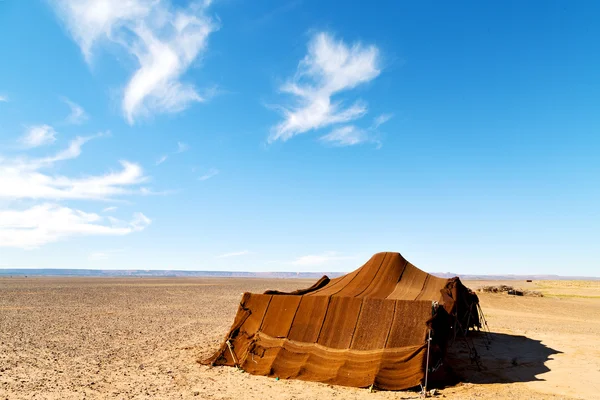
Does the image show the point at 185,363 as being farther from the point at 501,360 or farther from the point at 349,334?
the point at 501,360

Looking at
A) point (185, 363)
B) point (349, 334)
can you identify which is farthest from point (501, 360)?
point (185, 363)

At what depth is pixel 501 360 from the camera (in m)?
15.8

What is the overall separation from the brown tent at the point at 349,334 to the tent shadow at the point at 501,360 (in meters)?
1.42

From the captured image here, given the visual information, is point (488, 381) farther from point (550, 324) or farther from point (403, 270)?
point (550, 324)

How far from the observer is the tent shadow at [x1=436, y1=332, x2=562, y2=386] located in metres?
13.3

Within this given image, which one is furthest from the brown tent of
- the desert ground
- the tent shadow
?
the tent shadow

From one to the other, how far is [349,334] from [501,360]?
6735mm

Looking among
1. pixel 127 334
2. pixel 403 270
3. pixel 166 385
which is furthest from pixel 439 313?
pixel 127 334

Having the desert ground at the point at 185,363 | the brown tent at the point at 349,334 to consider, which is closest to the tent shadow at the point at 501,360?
the desert ground at the point at 185,363

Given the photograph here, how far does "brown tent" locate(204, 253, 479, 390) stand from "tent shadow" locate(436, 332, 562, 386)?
55.9 inches

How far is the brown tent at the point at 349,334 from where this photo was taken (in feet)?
39.5

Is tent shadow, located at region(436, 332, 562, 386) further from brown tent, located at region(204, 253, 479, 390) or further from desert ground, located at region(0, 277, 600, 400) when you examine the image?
brown tent, located at region(204, 253, 479, 390)

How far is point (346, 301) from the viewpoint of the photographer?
14.0 m

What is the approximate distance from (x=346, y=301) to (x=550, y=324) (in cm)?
1869
